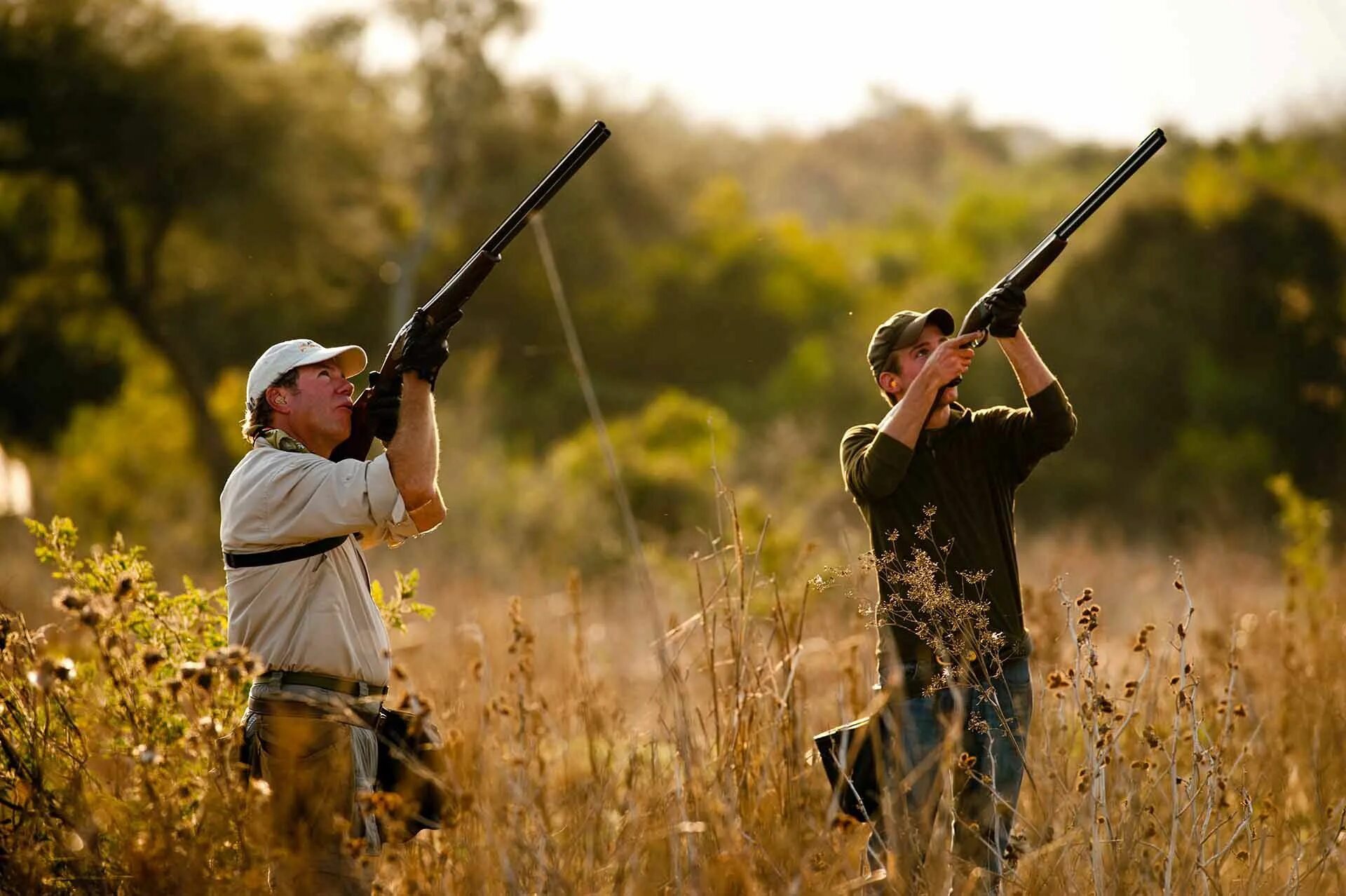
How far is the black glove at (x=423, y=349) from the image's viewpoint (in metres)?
3.83

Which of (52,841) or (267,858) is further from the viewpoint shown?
(52,841)

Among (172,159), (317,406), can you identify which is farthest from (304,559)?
(172,159)

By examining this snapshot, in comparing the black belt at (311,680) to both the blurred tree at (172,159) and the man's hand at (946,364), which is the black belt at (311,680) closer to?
the man's hand at (946,364)

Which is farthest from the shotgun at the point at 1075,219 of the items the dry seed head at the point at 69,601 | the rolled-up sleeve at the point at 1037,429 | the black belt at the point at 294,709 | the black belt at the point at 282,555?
the dry seed head at the point at 69,601

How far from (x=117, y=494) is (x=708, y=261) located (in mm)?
12256

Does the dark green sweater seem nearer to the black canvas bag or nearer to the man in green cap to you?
the man in green cap

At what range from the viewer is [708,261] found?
2686 cm

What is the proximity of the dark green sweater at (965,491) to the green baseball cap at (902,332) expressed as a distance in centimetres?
26

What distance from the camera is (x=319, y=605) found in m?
3.52

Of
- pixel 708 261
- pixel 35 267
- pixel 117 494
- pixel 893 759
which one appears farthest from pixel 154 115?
pixel 893 759

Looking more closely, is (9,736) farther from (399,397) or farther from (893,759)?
(893,759)

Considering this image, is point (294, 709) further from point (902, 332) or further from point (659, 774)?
point (902, 332)

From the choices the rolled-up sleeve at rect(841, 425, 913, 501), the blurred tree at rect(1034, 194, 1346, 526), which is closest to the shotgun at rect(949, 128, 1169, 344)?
the rolled-up sleeve at rect(841, 425, 913, 501)

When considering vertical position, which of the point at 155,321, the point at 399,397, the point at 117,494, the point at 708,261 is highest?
the point at 708,261
